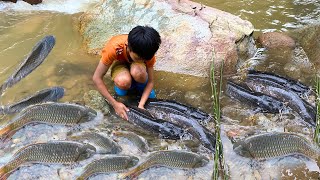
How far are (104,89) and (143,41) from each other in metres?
0.96

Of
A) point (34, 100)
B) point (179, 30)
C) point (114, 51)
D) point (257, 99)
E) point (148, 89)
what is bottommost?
point (257, 99)

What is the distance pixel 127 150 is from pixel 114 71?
1.05m

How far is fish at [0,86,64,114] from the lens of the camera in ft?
16.1

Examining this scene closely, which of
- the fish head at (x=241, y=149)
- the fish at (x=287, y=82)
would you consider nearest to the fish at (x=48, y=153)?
the fish head at (x=241, y=149)

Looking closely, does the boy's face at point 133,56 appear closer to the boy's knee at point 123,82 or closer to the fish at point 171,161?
the boy's knee at point 123,82

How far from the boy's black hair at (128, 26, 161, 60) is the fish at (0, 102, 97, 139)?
3.70 feet

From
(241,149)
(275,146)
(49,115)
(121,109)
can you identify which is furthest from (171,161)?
(49,115)

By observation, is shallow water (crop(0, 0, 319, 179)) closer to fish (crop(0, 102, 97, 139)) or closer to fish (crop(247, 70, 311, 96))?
fish (crop(0, 102, 97, 139))

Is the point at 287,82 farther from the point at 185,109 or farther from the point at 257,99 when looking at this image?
the point at 185,109

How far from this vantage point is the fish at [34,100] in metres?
4.92

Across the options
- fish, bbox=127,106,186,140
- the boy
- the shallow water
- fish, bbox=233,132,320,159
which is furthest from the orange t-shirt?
fish, bbox=233,132,320,159

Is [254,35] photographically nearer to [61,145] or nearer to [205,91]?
[205,91]

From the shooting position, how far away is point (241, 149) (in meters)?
4.39

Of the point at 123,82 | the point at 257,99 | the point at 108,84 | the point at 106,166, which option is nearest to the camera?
the point at 106,166
